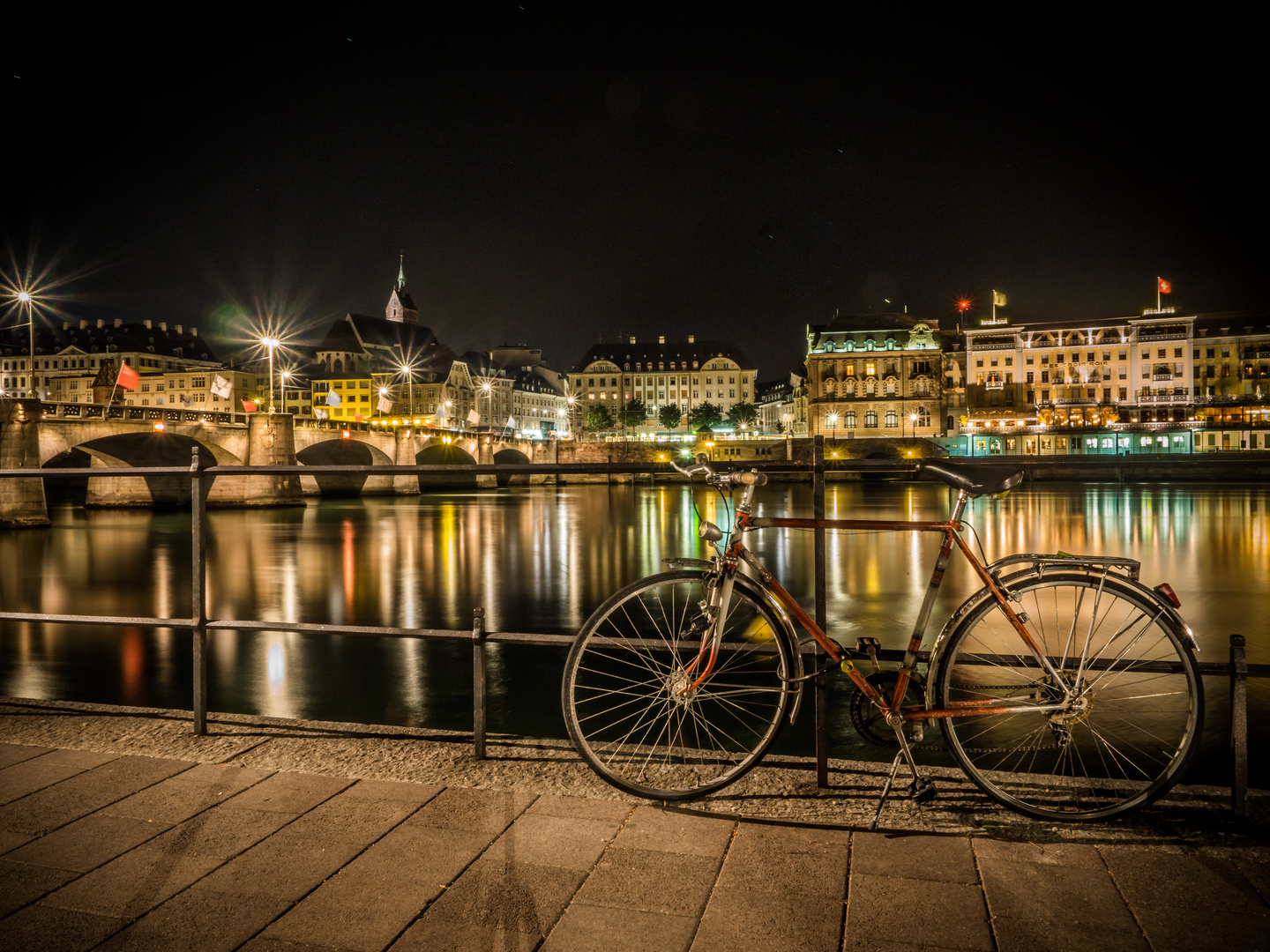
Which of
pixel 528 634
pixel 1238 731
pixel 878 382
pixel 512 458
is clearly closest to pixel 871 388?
pixel 878 382

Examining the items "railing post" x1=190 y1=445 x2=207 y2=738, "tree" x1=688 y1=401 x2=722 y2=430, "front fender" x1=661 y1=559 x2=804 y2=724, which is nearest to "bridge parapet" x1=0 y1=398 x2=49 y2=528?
"railing post" x1=190 y1=445 x2=207 y2=738

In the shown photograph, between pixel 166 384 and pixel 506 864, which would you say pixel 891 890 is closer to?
pixel 506 864

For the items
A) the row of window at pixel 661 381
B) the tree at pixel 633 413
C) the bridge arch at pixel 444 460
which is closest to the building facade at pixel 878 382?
the row of window at pixel 661 381

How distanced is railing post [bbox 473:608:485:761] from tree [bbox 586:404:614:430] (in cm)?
13058

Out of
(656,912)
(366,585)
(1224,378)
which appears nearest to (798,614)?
(656,912)

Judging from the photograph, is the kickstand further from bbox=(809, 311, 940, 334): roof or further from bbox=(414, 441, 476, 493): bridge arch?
bbox=(809, 311, 940, 334): roof

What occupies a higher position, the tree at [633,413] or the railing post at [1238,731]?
the tree at [633,413]

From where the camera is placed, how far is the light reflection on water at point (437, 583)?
1140cm

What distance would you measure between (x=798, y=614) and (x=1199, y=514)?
150 ft

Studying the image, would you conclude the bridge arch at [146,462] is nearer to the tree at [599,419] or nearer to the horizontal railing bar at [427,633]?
the horizontal railing bar at [427,633]

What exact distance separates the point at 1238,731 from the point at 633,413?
134237mm

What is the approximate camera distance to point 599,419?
134375 mm

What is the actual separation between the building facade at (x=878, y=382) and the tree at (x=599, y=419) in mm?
33106

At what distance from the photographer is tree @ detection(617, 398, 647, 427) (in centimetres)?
13675
